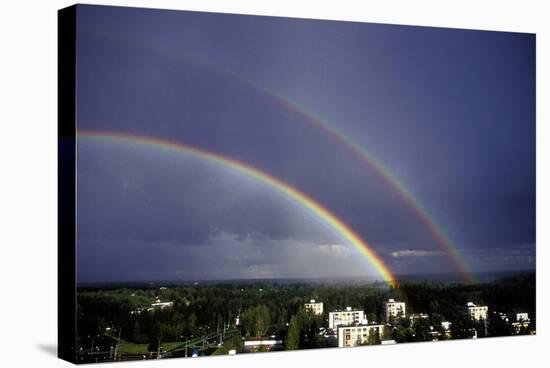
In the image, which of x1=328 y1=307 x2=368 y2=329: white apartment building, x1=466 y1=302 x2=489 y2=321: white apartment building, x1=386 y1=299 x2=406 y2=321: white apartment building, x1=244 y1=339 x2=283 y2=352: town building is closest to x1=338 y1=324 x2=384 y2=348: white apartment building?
x1=328 y1=307 x2=368 y2=329: white apartment building

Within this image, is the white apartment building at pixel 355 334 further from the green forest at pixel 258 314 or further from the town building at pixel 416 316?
the town building at pixel 416 316

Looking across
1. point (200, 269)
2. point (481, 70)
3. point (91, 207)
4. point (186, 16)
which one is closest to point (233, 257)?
point (200, 269)

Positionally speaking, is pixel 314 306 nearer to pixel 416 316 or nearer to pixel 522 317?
pixel 416 316

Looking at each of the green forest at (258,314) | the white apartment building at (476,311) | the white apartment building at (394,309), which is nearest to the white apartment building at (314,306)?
the green forest at (258,314)

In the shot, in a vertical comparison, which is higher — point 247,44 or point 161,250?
point 247,44

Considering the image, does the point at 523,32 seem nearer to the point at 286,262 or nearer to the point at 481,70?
the point at 481,70

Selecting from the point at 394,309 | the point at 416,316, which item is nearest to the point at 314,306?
the point at 394,309

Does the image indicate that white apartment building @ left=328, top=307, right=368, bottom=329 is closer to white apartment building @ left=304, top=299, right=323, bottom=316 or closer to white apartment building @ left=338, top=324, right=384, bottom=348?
white apartment building @ left=338, top=324, right=384, bottom=348
